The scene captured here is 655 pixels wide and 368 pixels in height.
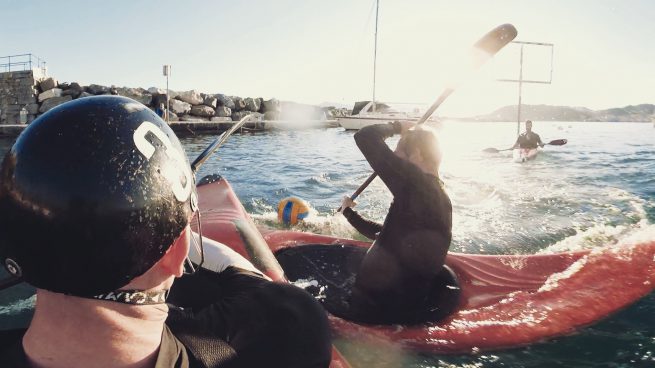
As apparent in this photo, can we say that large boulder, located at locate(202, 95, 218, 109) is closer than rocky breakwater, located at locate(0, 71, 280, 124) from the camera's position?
No

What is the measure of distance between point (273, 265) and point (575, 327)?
101 inches

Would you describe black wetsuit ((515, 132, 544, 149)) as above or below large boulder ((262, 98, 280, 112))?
below

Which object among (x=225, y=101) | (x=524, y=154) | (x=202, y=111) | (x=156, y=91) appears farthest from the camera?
(x=225, y=101)

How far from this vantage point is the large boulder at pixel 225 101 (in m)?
38.7

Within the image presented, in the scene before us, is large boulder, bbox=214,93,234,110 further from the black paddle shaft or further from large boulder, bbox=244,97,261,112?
the black paddle shaft

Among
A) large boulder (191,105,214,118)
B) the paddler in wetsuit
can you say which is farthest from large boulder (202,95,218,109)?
the paddler in wetsuit

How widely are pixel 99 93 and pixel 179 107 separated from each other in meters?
5.61

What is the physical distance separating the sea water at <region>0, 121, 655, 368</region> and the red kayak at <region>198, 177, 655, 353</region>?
0.34 ft

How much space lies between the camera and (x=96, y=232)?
40.1 inches

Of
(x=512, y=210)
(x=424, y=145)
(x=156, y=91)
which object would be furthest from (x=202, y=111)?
(x=424, y=145)

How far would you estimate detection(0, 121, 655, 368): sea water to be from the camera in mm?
3289

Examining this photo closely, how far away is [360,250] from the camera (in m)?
4.78

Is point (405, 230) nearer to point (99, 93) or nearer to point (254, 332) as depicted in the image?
point (254, 332)

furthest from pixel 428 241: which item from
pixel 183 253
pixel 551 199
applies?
pixel 551 199
